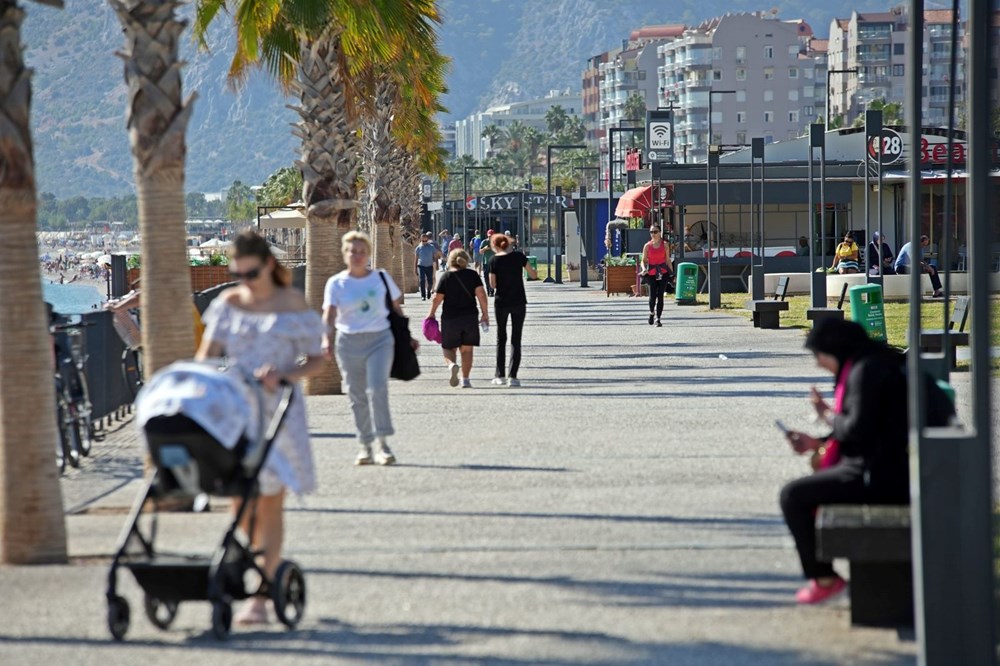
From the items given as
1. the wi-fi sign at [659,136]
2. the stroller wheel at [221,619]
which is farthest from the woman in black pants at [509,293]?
the wi-fi sign at [659,136]

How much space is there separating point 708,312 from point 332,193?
15133 mm

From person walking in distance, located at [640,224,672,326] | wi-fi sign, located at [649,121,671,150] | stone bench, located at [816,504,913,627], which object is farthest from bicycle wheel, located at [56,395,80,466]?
wi-fi sign, located at [649,121,671,150]

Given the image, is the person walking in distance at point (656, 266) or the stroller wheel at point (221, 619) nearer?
the stroller wheel at point (221, 619)

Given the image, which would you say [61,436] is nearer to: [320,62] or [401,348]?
[401,348]

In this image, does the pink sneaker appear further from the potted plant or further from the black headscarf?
the potted plant

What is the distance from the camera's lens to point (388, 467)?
11812 millimetres

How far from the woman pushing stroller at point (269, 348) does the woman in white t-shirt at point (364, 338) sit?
479 centimetres

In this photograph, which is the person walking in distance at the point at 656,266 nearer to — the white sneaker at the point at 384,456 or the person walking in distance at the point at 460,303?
the person walking in distance at the point at 460,303

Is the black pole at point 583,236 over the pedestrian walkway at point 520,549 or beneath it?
over

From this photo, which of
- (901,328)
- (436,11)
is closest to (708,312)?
(901,328)

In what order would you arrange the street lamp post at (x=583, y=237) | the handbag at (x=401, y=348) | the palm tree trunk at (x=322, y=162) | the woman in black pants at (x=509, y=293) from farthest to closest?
the street lamp post at (x=583, y=237) < the palm tree trunk at (x=322, y=162) < the woman in black pants at (x=509, y=293) < the handbag at (x=401, y=348)

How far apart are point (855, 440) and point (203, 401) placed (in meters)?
2.55

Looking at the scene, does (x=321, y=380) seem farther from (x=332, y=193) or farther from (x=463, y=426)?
(x=463, y=426)

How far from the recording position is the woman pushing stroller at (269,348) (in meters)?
6.79
